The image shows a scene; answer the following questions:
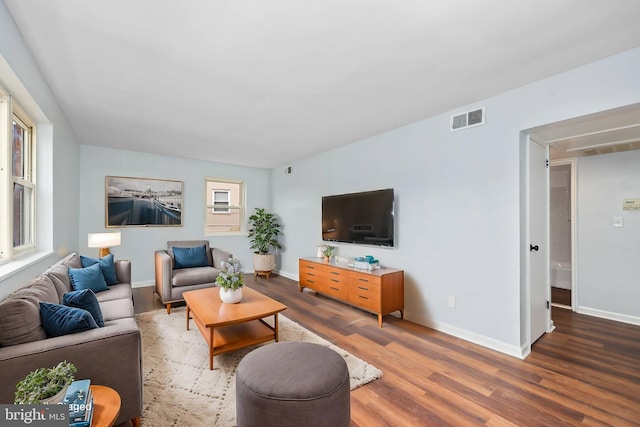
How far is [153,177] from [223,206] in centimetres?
141

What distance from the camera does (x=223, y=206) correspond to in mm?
5961

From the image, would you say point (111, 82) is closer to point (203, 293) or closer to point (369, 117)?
point (203, 293)

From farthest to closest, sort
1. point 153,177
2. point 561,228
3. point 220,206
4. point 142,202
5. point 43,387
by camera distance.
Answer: point 220,206, point 153,177, point 142,202, point 561,228, point 43,387

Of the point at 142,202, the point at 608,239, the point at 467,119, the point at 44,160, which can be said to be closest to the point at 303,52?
the point at 467,119

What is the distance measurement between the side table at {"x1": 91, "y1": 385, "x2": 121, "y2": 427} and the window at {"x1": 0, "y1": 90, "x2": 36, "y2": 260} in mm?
1492

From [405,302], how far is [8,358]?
337 cm

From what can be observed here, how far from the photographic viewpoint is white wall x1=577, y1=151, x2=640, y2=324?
10.8 ft

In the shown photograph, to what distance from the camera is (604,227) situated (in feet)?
11.5

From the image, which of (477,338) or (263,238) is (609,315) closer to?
(477,338)

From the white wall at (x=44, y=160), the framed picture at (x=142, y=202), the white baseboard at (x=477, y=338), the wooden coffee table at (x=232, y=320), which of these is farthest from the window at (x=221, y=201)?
the white baseboard at (x=477, y=338)

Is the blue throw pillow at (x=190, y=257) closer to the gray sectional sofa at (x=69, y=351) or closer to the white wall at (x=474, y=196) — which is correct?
the gray sectional sofa at (x=69, y=351)

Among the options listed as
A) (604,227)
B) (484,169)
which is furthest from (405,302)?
(604,227)

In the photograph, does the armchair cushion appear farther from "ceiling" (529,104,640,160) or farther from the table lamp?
"ceiling" (529,104,640,160)

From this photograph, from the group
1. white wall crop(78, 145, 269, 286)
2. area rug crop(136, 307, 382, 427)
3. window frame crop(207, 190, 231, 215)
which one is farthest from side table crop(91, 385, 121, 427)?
window frame crop(207, 190, 231, 215)
